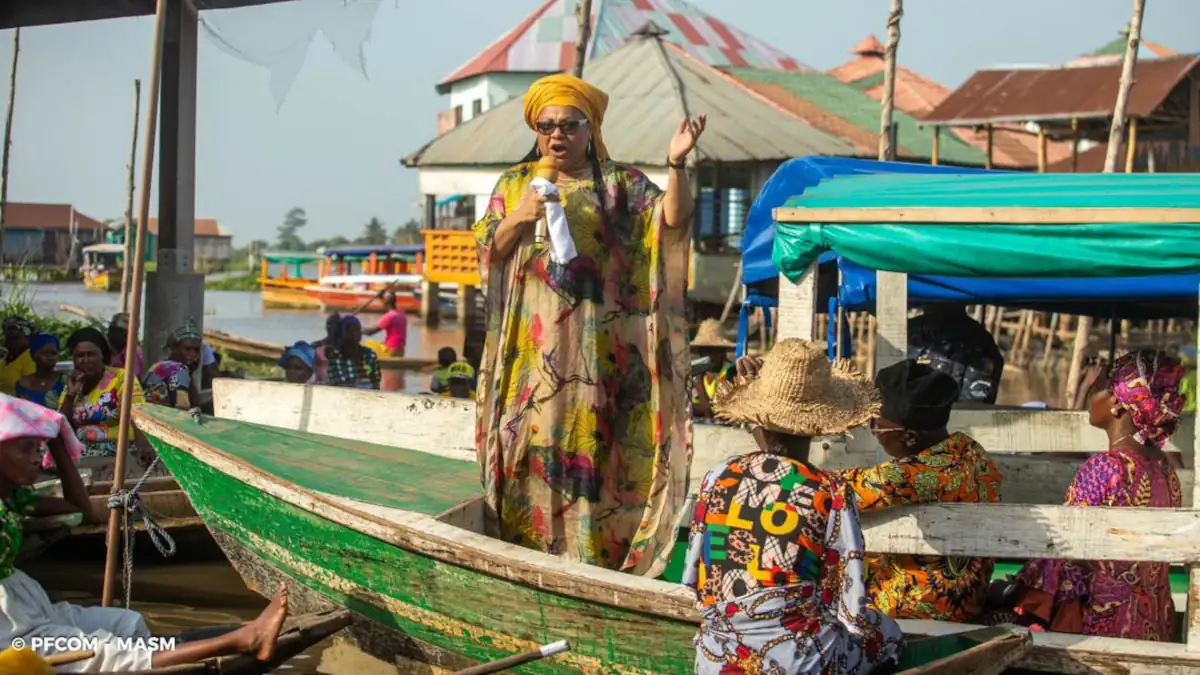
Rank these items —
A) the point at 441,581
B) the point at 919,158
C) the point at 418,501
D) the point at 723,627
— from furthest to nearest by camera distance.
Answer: the point at 919,158 < the point at 418,501 < the point at 441,581 < the point at 723,627

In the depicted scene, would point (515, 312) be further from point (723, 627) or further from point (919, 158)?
point (919, 158)

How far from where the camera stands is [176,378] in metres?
7.83

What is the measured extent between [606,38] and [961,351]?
26285mm

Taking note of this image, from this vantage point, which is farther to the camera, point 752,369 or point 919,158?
point 919,158

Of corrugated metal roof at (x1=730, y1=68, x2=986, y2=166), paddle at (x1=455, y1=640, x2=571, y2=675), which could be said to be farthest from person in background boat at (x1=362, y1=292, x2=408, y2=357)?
paddle at (x1=455, y1=640, x2=571, y2=675)

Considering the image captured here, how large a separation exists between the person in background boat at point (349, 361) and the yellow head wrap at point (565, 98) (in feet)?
15.7

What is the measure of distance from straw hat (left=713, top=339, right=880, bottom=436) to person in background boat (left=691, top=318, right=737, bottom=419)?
115 inches

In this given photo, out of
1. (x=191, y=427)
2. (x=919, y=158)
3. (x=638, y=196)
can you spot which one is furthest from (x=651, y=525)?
(x=919, y=158)

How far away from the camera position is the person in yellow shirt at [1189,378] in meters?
13.0

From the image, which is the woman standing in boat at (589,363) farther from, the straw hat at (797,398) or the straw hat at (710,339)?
the straw hat at (710,339)

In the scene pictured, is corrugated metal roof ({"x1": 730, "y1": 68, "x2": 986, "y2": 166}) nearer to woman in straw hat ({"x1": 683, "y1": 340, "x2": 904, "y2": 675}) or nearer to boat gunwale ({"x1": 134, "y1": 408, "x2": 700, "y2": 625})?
boat gunwale ({"x1": 134, "y1": 408, "x2": 700, "y2": 625})

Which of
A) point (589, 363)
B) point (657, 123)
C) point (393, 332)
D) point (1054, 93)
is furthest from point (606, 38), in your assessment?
point (589, 363)

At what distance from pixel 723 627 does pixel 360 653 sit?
2350 millimetres

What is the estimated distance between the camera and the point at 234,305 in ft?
137
